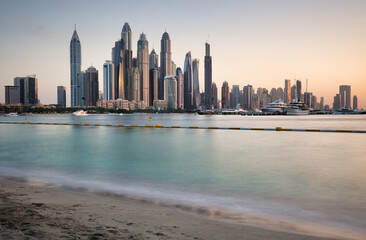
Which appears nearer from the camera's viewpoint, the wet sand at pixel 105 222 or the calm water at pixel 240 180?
the wet sand at pixel 105 222

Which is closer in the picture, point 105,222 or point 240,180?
point 105,222

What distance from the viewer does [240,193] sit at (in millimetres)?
9117

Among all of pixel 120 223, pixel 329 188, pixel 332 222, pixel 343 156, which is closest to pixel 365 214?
pixel 332 222

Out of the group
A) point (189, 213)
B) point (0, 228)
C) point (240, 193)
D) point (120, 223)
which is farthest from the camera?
point (240, 193)

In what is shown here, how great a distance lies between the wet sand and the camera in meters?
5.19

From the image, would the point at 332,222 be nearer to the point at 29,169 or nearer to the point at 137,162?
the point at 137,162

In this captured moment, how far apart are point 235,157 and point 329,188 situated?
310 inches

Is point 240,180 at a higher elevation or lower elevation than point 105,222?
lower

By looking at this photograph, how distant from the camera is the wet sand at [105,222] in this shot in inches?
204

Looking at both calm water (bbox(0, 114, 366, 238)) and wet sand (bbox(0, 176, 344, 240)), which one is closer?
wet sand (bbox(0, 176, 344, 240))

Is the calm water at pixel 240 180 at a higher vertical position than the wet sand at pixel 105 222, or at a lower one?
lower

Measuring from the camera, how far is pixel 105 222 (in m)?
5.80

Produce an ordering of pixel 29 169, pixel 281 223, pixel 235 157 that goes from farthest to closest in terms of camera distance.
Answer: pixel 235 157, pixel 29 169, pixel 281 223

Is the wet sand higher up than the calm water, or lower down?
higher up
